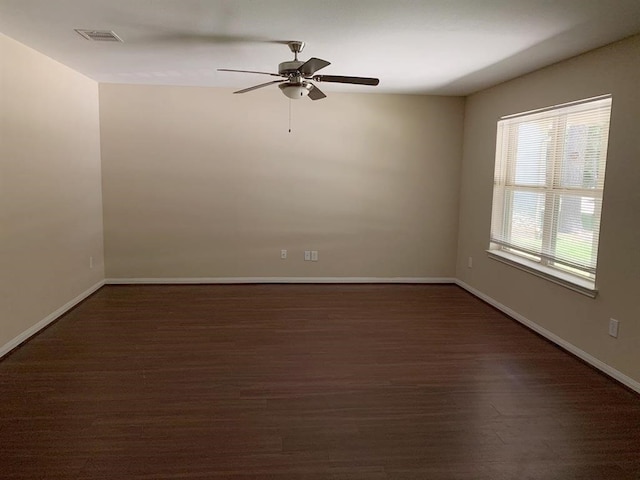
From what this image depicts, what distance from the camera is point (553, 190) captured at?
4133mm

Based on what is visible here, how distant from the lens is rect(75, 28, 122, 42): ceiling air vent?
332 centimetres

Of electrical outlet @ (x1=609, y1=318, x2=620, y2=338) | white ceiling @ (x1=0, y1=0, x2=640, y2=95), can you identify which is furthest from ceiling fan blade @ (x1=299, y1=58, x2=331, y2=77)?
electrical outlet @ (x1=609, y1=318, x2=620, y2=338)

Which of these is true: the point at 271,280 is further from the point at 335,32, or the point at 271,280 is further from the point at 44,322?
the point at 335,32

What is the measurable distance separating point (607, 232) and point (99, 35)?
4.12 meters

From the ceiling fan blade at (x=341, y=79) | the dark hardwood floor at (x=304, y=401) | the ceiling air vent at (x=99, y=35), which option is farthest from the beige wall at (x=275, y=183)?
the ceiling fan blade at (x=341, y=79)

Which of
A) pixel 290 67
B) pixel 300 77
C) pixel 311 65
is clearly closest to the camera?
pixel 311 65

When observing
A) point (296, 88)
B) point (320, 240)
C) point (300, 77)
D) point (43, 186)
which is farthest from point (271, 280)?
point (300, 77)

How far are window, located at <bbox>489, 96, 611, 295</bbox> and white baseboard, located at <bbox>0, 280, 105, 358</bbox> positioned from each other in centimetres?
455

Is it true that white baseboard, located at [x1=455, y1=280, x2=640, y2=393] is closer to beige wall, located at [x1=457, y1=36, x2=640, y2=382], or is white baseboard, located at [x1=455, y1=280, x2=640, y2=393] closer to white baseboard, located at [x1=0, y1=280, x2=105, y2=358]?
beige wall, located at [x1=457, y1=36, x2=640, y2=382]

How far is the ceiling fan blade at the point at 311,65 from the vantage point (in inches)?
120

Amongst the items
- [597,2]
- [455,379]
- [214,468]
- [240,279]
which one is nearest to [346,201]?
[240,279]

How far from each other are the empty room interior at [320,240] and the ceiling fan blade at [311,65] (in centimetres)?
3

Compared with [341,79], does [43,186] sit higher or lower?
lower

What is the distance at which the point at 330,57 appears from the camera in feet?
13.0
